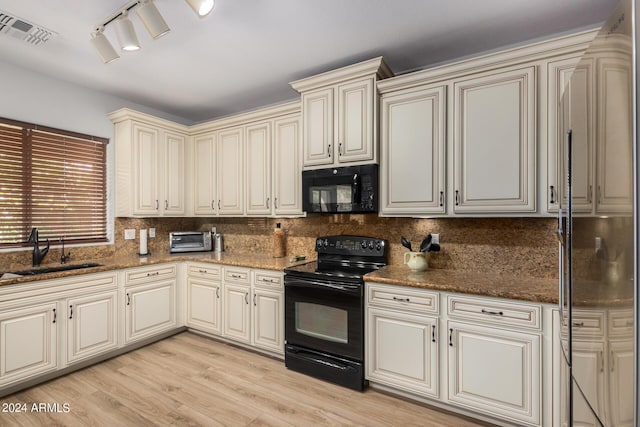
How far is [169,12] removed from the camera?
2.06 meters

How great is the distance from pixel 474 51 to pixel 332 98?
47.1 inches

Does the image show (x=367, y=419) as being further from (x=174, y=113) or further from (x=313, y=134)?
(x=174, y=113)

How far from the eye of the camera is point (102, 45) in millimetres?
Result: 2162

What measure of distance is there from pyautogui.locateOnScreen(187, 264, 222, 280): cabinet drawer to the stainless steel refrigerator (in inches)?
113

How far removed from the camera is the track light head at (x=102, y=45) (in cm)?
214

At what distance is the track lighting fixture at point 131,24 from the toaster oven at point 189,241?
211 cm

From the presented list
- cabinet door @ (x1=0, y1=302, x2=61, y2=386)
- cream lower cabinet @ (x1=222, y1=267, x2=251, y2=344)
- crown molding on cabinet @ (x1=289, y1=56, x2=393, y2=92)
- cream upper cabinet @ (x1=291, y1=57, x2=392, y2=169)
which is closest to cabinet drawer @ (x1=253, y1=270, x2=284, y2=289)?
cream lower cabinet @ (x1=222, y1=267, x2=251, y2=344)

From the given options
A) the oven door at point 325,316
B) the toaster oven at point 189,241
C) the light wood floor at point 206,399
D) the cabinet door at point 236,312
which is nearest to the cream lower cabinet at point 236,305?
the cabinet door at point 236,312

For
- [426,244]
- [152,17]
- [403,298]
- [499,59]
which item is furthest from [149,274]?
[499,59]

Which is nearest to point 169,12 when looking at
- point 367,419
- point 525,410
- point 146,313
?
point 146,313

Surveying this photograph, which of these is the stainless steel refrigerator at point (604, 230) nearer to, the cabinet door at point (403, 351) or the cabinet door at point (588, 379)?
the cabinet door at point (588, 379)

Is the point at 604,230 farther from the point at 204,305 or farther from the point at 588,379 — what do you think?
the point at 204,305

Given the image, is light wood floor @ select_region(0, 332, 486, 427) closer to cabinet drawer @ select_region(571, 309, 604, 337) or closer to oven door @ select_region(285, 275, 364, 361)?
oven door @ select_region(285, 275, 364, 361)

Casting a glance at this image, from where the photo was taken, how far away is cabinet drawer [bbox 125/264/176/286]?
310 cm
